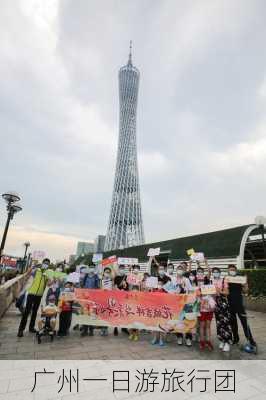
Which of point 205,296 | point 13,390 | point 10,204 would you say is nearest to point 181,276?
point 205,296

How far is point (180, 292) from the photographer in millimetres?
7145

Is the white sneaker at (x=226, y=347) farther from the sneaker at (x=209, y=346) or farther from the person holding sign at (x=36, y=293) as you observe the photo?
the person holding sign at (x=36, y=293)

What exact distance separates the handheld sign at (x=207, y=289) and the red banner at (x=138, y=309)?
1.19 ft

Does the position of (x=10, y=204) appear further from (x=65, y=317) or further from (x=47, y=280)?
(x=65, y=317)

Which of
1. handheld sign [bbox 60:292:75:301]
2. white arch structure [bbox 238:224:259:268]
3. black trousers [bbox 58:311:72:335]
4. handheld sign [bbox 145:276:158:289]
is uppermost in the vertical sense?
white arch structure [bbox 238:224:259:268]

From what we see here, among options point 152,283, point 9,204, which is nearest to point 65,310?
point 152,283

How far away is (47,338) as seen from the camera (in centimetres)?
681

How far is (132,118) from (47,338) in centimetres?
7258

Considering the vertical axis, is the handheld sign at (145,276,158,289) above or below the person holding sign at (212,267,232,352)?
above

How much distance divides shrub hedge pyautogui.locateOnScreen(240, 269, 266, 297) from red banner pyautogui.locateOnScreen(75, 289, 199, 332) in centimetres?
787

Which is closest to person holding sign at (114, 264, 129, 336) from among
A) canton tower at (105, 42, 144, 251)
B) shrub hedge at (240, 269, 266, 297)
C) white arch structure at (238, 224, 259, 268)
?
shrub hedge at (240, 269, 266, 297)

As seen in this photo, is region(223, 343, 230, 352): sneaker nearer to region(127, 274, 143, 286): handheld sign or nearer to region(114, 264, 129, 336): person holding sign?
region(114, 264, 129, 336): person holding sign

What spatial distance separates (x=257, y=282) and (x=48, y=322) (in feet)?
34.4

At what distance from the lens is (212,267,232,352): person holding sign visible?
6.19 m
